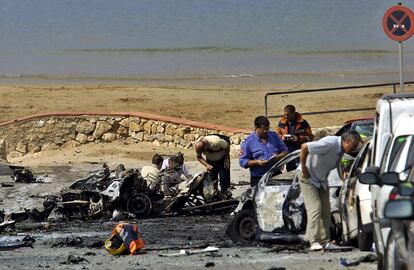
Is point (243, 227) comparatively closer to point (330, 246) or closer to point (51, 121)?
point (330, 246)

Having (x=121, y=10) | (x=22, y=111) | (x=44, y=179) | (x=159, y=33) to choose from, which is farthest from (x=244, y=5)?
(x=44, y=179)

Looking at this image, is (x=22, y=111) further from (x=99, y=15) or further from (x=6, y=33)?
(x=99, y=15)

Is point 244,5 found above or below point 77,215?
above

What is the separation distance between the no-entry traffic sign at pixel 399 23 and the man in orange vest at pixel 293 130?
2012mm

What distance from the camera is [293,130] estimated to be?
Answer: 18531 mm

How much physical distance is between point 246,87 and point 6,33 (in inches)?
1080

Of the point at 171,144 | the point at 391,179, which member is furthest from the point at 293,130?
the point at 391,179

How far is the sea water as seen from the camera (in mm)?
45719

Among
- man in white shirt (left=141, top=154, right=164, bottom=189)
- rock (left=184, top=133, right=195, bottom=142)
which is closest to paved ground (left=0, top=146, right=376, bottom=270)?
man in white shirt (left=141, top=154, right=164, bottom=189)

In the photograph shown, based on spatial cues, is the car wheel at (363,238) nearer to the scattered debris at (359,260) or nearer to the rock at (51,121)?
the scattered debris at (359,260)

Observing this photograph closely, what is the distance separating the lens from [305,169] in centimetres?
1321

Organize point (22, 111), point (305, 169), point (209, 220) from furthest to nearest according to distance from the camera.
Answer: point (22, 111), point (209, 220), point (305, 169)

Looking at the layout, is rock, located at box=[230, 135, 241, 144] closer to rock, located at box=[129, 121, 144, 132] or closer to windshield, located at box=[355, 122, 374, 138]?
rock, located at box=[129, 121, 144, 132]

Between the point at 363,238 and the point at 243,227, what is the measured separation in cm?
287
